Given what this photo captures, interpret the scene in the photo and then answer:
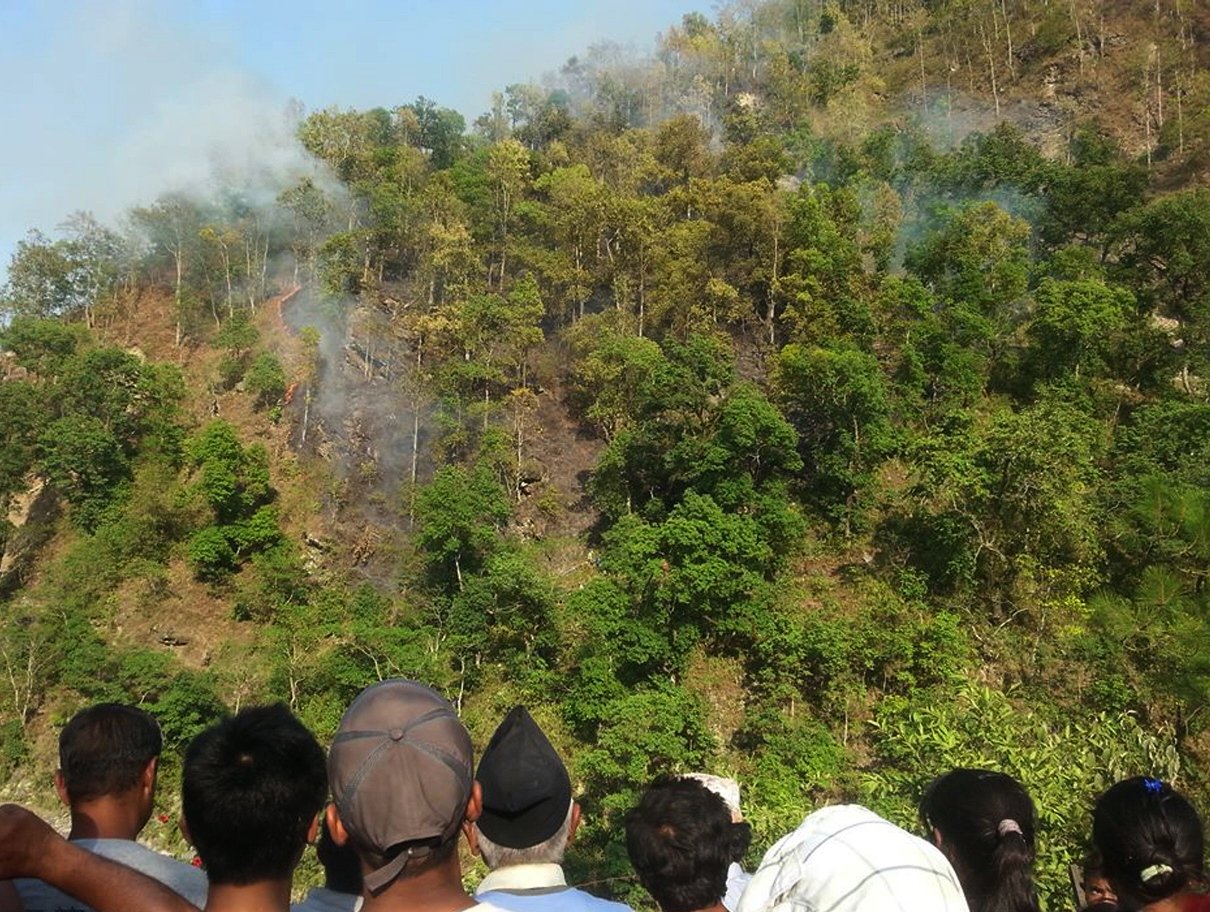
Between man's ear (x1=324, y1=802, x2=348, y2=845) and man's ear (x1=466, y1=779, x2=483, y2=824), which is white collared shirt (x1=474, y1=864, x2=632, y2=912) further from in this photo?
man's ear (x1=324, y1=802, x2=348, y2=845)

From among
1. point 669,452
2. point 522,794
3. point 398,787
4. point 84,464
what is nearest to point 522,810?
point 522,794

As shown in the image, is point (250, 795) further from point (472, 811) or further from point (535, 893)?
point (535, 893)

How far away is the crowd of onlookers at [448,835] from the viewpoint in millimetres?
1635

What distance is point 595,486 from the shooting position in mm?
19812

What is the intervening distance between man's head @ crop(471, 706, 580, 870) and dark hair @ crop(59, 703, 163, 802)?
1066 millimetres

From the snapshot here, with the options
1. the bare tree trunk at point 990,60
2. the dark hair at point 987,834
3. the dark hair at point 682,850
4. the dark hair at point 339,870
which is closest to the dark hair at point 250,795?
the dark hair at point 339,870

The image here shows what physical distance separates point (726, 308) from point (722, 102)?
21.3 m

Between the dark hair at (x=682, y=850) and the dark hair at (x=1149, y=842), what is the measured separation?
97cm

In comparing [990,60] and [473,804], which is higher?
[990,60]

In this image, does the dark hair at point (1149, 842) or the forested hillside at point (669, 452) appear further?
the forested hillside at point (669, 452)

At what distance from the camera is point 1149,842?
81.0 inches

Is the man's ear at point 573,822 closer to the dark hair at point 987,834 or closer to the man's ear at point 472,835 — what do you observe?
the man's ear at point 472,835

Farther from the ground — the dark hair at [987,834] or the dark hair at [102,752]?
the dark hair at [102,752]

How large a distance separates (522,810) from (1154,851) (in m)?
1.57
